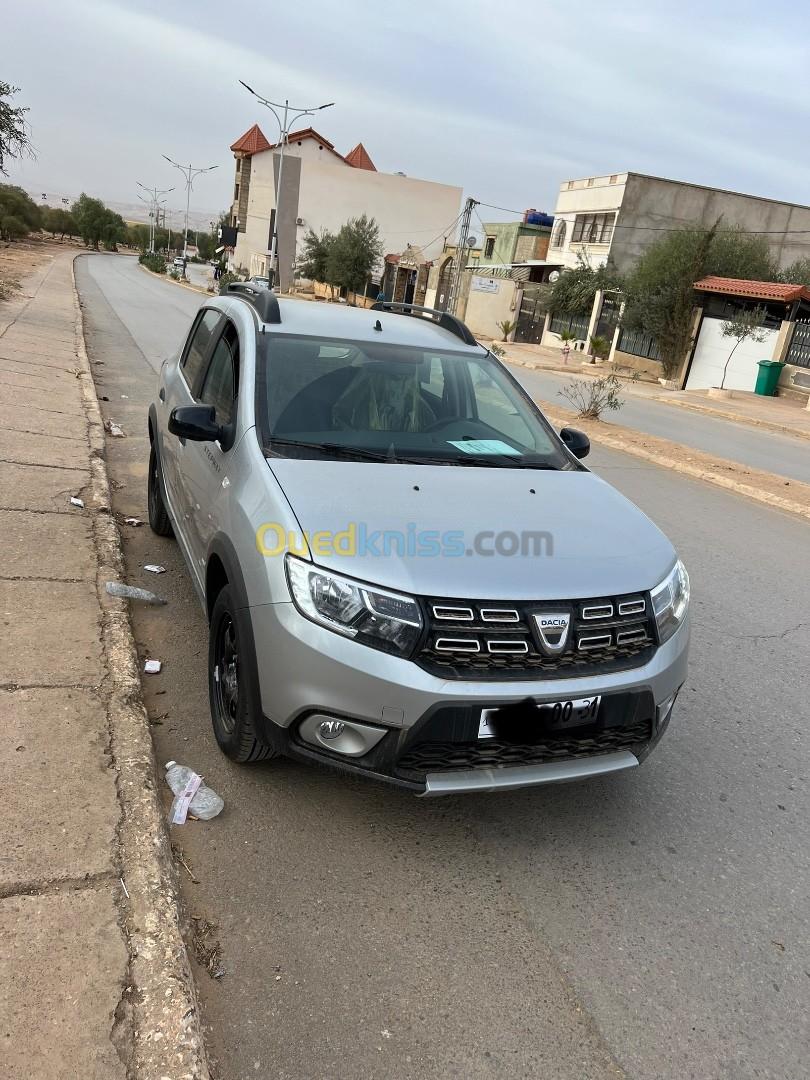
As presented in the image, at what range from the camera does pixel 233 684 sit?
331 centimetres

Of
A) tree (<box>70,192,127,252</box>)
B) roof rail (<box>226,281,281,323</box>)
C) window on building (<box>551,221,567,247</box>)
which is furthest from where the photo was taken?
tree (<box>70,192,127,252</box>)

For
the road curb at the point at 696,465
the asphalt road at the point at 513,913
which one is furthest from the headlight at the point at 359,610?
the road curb at the point at 696,465

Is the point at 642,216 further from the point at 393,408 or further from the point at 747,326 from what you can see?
the point at 393,408

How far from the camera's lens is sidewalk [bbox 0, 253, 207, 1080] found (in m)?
2.04

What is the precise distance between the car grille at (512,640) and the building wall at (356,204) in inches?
3060

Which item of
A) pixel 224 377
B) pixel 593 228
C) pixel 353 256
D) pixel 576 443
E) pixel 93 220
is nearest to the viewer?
pixel 224 377

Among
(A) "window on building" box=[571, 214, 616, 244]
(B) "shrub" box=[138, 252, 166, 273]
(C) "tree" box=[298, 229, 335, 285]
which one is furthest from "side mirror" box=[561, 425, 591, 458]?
(B) "shrub" box=[138, 252, 166, 273]

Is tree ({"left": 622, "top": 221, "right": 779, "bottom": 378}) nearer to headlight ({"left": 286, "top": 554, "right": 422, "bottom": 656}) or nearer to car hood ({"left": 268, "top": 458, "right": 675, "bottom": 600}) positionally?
car hood ({"left": 268, "top": 458, "right": 675, "bottom": 600})

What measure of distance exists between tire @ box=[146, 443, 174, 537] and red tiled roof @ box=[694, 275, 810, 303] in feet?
87.3

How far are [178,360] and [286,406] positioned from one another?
6.99 ft

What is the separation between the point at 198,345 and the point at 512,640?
3232 mm

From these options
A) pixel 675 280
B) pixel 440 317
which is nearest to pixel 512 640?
pixel 440 317

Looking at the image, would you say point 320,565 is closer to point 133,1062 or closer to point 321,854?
point 321,854

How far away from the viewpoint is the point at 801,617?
19.3ft
